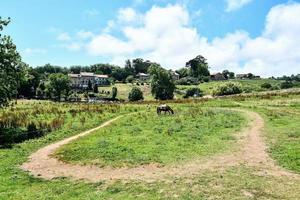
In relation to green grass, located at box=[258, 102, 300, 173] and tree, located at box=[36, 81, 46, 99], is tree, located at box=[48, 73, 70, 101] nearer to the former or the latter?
tree, located at box=[36, 81, 46, 99]

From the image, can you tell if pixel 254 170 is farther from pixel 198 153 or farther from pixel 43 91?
pixel 43 91

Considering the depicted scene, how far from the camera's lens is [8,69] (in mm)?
45875

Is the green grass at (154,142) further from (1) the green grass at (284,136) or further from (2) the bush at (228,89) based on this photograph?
(2) the bush at (228,89)

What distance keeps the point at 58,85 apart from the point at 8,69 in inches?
4055

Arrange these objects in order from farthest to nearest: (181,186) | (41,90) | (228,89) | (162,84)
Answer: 1. (41,90)
2. (162,84)
3. (228,89)
4. (181,186)

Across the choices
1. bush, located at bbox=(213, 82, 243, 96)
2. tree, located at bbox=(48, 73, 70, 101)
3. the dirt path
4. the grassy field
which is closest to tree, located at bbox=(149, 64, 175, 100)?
bush, located at bbox=(213, 82, 243, 96)

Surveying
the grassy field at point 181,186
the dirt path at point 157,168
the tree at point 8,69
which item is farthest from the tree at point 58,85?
the grassy field at point 181,186

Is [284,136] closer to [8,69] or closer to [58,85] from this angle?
[8,69]

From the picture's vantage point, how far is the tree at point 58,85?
14575 cm

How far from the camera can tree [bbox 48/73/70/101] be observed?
478 feet

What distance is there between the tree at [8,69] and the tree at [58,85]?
99.8 meters

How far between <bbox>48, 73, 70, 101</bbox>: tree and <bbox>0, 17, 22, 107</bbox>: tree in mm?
99849

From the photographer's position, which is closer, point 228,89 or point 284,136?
point 284,136

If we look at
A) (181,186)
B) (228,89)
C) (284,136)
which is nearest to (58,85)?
(228,89)
